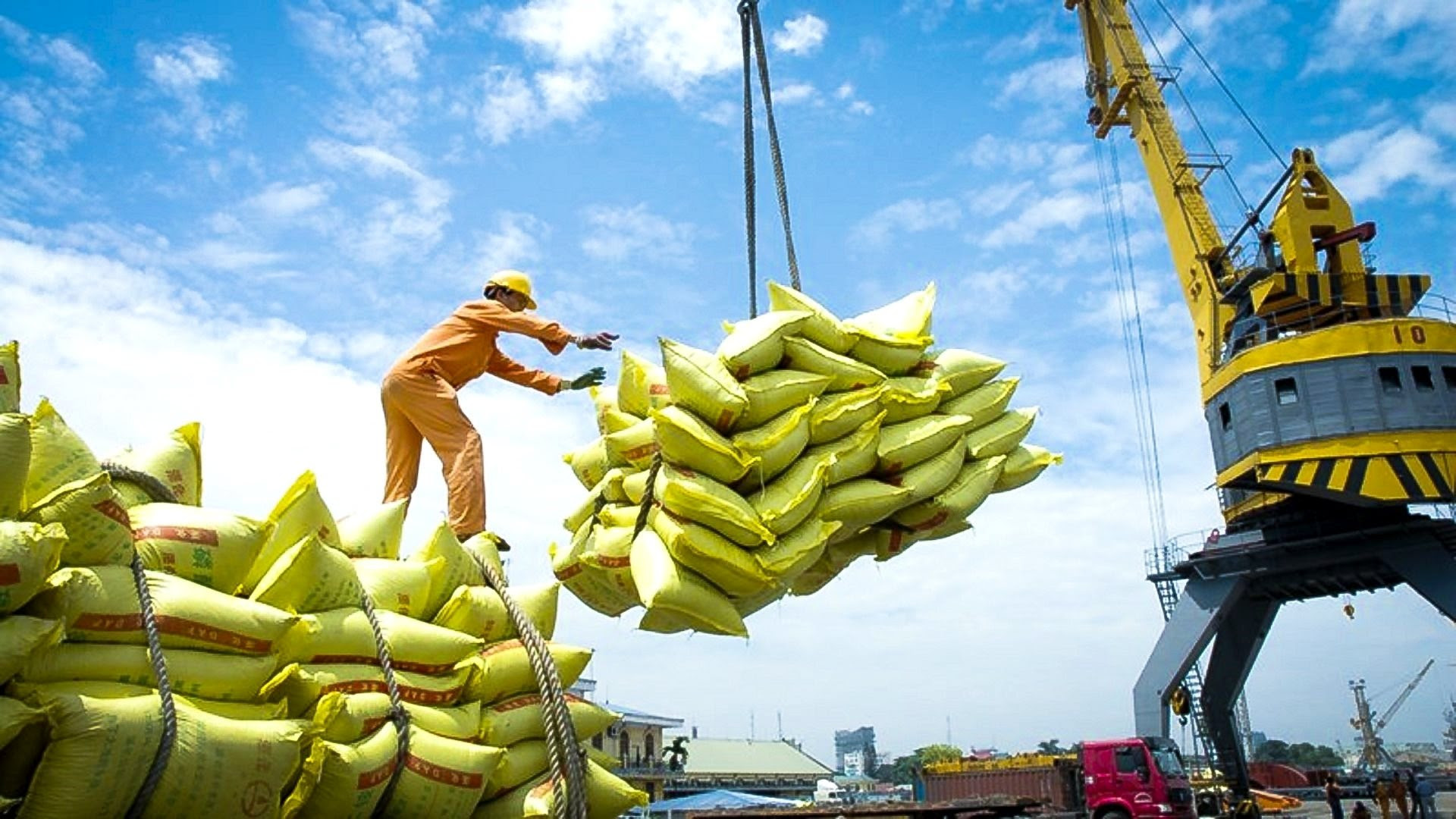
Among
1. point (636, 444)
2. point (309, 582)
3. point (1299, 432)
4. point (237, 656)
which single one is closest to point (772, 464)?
point (636, 444)

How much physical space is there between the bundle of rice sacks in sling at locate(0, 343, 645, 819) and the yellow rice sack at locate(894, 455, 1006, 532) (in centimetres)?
152

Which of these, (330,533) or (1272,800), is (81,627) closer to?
(330,533)

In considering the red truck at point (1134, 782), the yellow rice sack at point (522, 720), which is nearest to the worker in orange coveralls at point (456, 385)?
the yellow rice sack at point (522, 720)

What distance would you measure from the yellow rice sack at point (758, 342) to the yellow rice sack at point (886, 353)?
0.30 meters

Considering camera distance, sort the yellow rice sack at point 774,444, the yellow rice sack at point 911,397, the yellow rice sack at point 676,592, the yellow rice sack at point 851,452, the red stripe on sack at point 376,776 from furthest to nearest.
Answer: the yellow rice sack at point 911,397, the yellow rice sack at point 851,452, the yellow rice sack at point 774,444, the yellow rice sack at point 676,592, the red stripe on sack at point 376,776

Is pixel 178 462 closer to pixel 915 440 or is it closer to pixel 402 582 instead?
pixel 402 582

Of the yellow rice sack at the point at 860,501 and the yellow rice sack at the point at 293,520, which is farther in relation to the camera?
the yellow rice sack at the point at 860,501

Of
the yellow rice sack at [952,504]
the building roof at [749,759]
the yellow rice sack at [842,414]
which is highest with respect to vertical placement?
the yellow rice sack at [842,414]

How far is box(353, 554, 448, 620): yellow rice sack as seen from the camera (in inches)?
110

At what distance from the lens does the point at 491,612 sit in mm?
2969

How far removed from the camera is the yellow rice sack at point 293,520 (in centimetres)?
255

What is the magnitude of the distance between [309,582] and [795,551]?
1.68 m

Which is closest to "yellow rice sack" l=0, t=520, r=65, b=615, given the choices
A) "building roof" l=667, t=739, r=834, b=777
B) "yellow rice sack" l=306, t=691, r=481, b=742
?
"yellow rice sack" l=306, t=691, r=481, b=742

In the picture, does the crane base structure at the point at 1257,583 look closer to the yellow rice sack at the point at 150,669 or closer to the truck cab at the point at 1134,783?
the truck cab at the point at 1134,783
